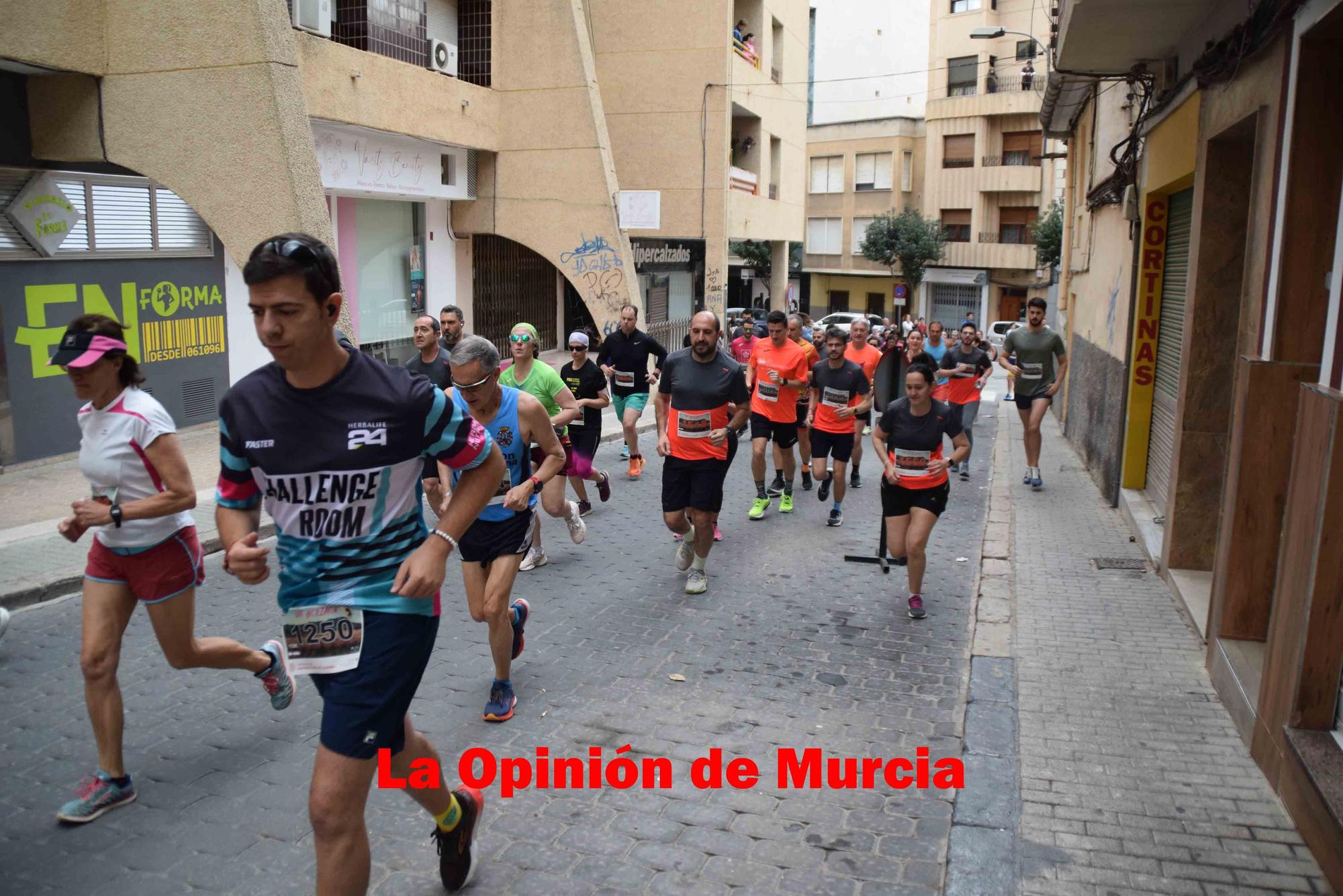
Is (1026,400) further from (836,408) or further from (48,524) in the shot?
(48,524)

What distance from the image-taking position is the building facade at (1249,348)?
4.36 m

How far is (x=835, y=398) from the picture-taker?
35.2 ft

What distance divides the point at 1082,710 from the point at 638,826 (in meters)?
2.57

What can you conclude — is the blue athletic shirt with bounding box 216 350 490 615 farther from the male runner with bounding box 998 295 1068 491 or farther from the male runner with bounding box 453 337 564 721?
the male runner with bounding box 998 295 1068 491

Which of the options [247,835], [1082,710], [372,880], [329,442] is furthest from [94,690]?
[1082,710]

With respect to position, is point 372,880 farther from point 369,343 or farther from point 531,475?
point 369,343

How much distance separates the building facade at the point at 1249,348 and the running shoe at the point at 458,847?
301 centimetres

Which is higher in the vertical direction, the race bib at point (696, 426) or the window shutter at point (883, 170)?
the window shutter at point (883, 170)

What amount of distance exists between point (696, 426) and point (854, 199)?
162 ft

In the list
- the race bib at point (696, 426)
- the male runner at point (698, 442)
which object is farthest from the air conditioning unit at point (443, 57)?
the race bib at point (696, 426)

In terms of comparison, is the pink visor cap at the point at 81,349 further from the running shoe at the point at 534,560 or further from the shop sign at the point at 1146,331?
the shop sign at the point at 1146,331

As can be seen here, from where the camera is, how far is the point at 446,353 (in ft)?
32.9

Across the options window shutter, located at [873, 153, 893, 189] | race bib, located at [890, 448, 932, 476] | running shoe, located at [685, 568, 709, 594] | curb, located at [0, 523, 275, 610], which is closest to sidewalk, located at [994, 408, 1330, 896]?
race bib, located at [890, 448, 932, 476]

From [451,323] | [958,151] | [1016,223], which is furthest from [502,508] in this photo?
[958,151]
